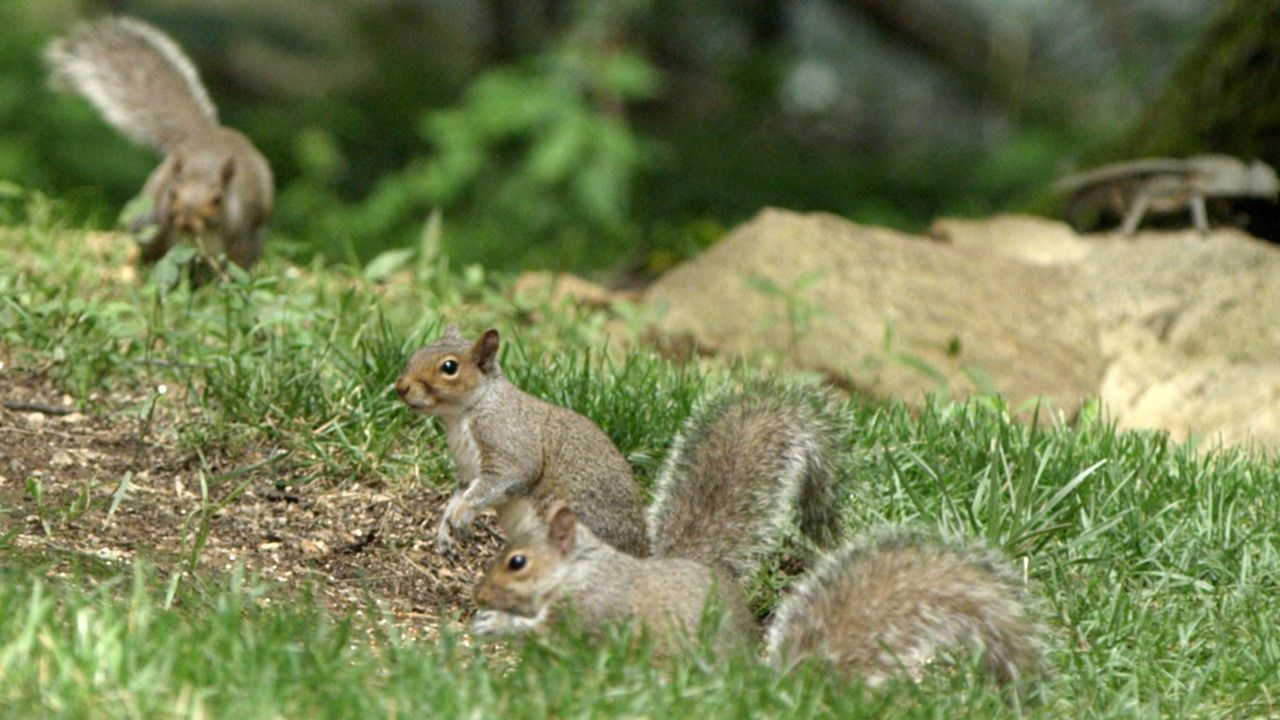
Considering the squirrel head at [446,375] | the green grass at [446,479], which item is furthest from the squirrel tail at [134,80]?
the squirrel head at [446,375]

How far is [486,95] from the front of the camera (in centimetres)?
993

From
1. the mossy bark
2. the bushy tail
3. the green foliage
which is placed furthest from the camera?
the green foliage

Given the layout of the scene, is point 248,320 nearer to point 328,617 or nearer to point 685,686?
point 328,617

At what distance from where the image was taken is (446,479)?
457 centimetres

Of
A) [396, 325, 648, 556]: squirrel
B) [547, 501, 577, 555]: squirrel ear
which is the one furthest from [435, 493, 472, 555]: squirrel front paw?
[547, 501, 577, 555]: squirrel ear

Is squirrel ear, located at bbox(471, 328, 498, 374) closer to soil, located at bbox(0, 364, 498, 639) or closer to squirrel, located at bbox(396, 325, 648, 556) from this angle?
squirrel, located at bbox(396, 325, 648, 556)

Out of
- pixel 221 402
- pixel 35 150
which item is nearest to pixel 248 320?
pixel 221 402

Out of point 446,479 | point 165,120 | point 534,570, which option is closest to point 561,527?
point 534,570

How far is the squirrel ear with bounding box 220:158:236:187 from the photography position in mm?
6230

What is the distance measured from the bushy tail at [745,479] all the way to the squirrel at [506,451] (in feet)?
0.37

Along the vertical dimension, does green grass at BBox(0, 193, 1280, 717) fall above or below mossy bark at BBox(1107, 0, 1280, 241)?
below

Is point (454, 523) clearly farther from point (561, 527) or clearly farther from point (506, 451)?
point (561, 527)

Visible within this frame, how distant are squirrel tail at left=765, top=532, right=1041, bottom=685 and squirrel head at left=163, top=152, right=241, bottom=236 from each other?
3264mm

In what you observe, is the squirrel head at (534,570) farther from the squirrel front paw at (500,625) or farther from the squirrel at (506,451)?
the squirrel at (506,451)
